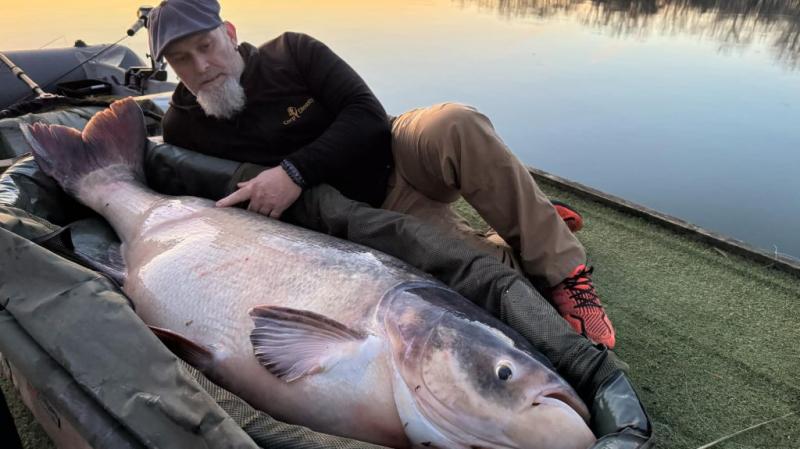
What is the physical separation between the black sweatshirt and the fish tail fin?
319 millimetres

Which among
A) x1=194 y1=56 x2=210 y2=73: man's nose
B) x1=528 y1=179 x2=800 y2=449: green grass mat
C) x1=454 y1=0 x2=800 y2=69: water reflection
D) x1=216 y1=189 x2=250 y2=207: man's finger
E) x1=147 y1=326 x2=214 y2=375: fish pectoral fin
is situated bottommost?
x1=454 y1=0 x2=800 y2=69: water reflection

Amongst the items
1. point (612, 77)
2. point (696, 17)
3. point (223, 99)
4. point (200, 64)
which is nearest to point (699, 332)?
point (223, 99)

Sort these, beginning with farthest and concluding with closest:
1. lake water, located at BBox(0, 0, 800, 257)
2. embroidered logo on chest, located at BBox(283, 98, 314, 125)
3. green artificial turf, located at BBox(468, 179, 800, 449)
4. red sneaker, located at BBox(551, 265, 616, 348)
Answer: lake water, located at BBox(0, 0, 800, 257) → embroidered logo on chest, located at BBox(283, 98, 314, 125) → red sneaker, located at BBox(551, 265, 616, 348) → green artificial turf, located at BBox(468, 179, 800, 449)

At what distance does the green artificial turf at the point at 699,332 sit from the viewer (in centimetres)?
202

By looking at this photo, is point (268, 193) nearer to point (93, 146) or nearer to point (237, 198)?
point (237, 198)

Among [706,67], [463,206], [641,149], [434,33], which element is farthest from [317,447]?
[434,33]

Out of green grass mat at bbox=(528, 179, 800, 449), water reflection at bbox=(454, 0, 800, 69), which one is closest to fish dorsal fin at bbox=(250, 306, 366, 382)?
green grass mat at bbox=(528, 179, 800, 449)

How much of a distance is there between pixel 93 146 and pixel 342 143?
1.27m

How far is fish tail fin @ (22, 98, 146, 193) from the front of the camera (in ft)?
8.42

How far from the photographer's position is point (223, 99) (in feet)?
8.41

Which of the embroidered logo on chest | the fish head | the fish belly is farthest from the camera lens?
the embroidered logo on chest

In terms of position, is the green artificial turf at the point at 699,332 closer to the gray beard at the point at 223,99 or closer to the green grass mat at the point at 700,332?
the green grass mat at the point at 700,332

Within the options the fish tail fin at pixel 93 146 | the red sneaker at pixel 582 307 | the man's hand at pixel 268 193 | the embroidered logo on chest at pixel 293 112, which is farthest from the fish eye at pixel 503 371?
the fish tail fin at pixel 93 146

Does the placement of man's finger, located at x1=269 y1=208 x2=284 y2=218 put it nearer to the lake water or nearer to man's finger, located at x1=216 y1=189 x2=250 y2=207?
man's finger, located at x1=216 y1=189 x2=250 y2=207
